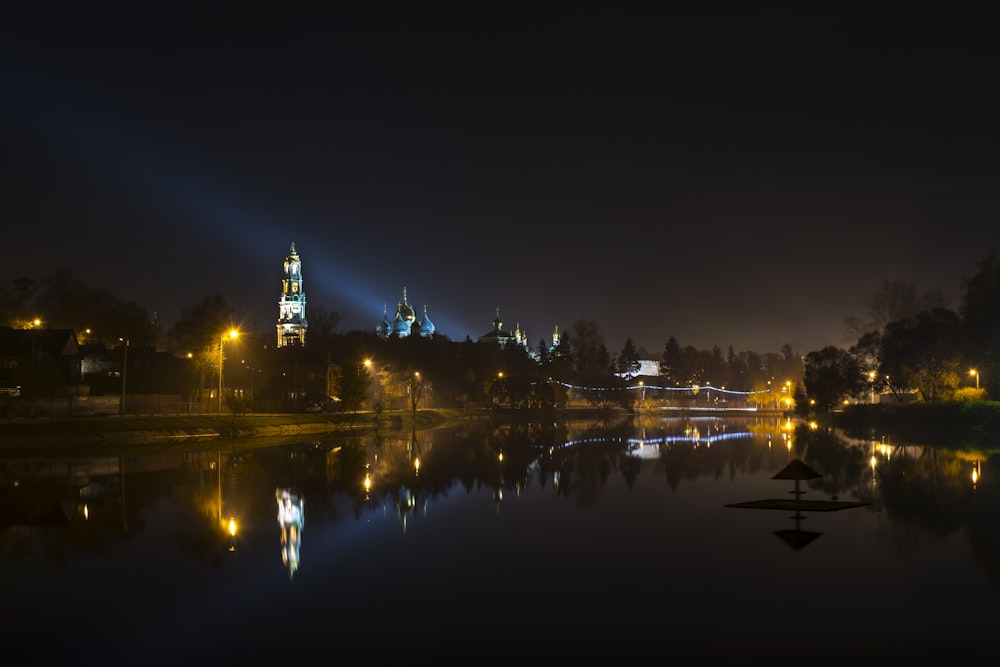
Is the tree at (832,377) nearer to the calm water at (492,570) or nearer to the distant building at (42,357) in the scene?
the calm water at (492,570)

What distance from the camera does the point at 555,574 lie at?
19891mm

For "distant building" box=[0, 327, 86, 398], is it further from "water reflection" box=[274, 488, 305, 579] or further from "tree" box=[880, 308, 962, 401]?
"tree" box=[880, 308, 962, 401]

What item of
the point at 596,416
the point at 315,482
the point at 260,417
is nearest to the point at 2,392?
the point at 260,417

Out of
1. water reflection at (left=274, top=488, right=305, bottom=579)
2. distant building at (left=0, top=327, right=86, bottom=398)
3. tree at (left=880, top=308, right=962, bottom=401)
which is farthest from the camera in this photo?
tree at (left=880, top=308, right=962, bottom=401)

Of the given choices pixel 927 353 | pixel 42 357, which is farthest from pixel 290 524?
pixel 927 353

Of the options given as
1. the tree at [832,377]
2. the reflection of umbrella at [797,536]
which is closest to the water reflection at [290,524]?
the reflection of umbrella at [797,536]

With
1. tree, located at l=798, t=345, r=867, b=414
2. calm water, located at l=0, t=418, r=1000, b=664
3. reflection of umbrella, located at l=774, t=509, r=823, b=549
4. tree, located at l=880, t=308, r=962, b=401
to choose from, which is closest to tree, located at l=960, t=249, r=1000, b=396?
tree, located at l=880, t=308, r=962, b=401

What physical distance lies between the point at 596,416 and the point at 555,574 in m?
156

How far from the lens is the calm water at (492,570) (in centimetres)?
1467

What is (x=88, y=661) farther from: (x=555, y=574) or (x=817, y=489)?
(x=817, y=489)

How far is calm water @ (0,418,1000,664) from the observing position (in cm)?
1467

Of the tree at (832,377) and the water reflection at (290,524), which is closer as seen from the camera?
the water reflection at (290,524)

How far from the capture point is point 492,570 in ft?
66.9

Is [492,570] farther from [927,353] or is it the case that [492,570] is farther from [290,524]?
[927,353]
